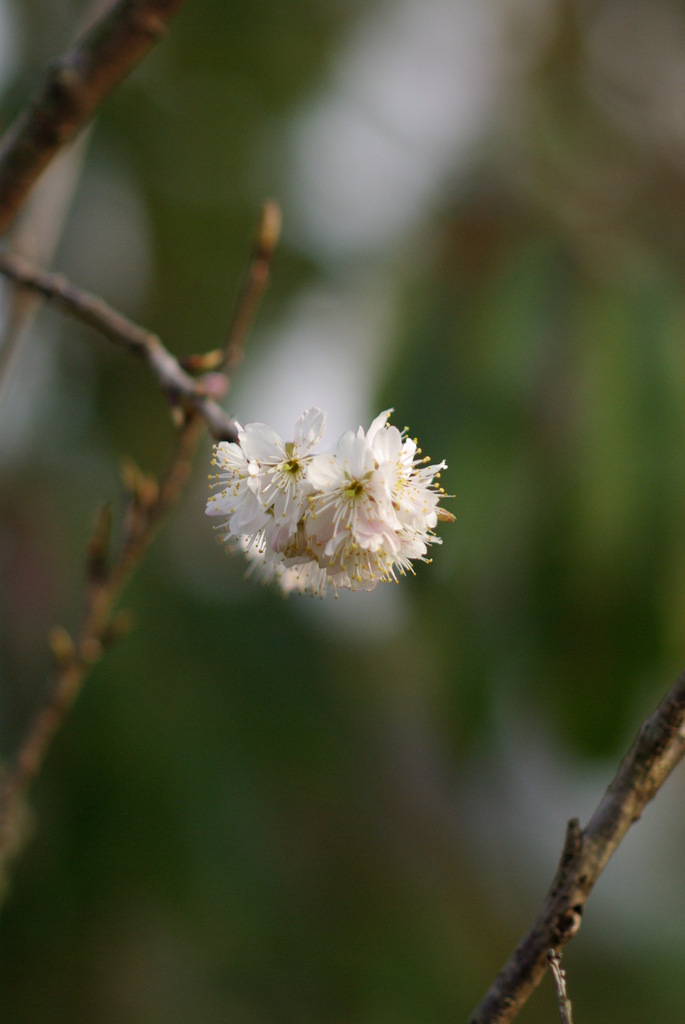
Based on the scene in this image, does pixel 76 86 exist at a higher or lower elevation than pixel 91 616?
higher

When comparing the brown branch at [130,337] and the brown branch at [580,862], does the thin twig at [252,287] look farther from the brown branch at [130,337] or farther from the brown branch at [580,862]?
the brown branch at [580,862]

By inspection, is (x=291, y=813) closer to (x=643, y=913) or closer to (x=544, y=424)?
(x=643, y=913)

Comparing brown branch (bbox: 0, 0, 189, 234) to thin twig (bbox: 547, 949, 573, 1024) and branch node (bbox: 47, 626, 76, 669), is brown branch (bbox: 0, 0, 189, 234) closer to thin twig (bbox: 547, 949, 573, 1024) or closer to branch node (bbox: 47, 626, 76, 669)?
branch node (bbox: 47, 626, 76, 669)

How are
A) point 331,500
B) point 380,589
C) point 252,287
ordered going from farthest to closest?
point 380,589 < point 252,287 < point 331,500

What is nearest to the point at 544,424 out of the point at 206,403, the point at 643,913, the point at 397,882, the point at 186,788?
the point at 206,403

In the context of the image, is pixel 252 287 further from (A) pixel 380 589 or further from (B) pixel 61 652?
(A) pixel 380 589

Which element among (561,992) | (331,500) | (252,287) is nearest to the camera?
(561,992)

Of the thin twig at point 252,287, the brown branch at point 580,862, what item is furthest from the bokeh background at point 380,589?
the brown branch at point 580,862

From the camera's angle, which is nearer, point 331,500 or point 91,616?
point 331,500

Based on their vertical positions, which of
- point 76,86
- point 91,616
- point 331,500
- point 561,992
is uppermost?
point 76,86

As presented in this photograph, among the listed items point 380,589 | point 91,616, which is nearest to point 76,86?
point 91,616
